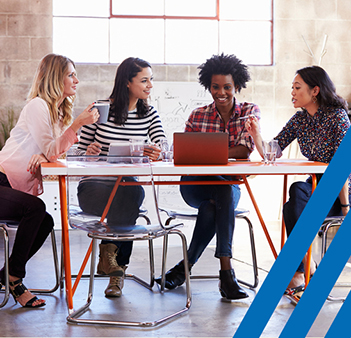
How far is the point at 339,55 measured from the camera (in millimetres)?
5582

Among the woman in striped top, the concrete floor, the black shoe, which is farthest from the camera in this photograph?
the black shoe

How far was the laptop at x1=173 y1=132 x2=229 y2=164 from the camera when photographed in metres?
2.02

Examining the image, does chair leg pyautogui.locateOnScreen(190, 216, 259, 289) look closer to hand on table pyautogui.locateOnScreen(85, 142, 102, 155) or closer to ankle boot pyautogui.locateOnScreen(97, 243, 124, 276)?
ankle boot pyautogui.locateOnScreen(97, 243, 124, 276)

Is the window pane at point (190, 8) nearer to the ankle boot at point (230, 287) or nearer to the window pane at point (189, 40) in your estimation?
the window pane at point (189, 40)

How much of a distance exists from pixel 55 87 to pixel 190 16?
3.53 m

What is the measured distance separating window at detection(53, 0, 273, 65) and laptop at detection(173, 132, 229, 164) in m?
3.64

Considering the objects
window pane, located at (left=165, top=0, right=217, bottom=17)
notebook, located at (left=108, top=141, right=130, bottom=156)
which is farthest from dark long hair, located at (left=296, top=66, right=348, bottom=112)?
window pane, located at (left=165, top=0, right=217, bottom=17)

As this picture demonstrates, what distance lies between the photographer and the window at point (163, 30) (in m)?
5.39

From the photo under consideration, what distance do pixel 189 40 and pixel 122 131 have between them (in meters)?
3.22

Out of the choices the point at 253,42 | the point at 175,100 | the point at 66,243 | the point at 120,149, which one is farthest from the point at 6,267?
the point at 253,42

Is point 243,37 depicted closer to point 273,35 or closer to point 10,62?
point 273,35

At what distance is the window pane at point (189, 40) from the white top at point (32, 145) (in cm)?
343

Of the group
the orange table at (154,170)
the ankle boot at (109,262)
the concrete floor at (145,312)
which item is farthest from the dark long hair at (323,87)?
the ankle boot at (109,262)

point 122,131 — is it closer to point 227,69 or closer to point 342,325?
point 227,69
